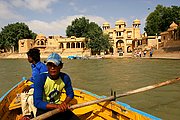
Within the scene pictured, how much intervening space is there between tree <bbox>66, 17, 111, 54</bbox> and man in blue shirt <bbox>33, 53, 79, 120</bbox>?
132 ft

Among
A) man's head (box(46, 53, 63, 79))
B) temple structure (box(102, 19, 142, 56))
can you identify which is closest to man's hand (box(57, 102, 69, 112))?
man's head (box(46, 53, 63, 79))

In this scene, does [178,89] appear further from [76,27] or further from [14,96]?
[76,27]

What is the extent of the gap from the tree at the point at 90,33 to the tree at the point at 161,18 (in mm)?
11006

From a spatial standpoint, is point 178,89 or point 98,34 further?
point 98,34

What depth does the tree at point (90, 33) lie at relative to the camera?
43719 mm

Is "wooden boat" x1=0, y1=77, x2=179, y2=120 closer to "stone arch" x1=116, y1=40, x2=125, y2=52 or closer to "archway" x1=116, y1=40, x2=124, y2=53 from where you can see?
"stone arch" x1=116, y1=40, x2=125, y2=52

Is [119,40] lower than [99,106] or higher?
higher

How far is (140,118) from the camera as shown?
11.0 ft

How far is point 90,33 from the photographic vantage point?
45125 mm

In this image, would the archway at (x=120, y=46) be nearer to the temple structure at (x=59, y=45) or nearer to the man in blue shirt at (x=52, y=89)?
the temple structure at (x=59, y=45)

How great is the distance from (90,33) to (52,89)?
1681 inches

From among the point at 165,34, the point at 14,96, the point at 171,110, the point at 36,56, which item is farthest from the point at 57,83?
the point at 165,34

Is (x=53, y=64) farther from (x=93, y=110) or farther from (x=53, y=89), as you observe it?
(x=93, y=110)

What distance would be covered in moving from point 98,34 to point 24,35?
2129 cm
